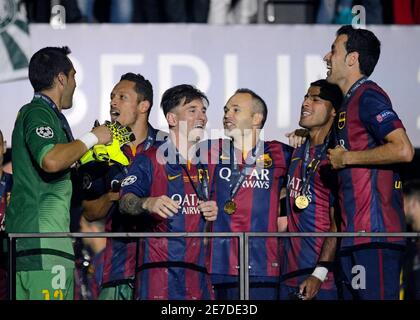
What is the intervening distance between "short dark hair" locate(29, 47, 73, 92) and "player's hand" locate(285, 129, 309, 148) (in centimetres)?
160

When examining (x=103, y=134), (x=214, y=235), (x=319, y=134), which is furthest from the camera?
(x=319, y=134)

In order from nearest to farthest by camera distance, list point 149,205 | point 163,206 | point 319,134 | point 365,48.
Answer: point 163,206, point 149,205, point 365,48, point 319,134

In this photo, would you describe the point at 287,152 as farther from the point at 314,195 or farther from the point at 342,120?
the point at 342,120

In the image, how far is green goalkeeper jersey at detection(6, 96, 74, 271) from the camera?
7.51 metres

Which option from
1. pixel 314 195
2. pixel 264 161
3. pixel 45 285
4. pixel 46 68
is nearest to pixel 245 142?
pixel 264 161

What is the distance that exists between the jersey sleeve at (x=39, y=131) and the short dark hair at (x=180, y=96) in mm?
998

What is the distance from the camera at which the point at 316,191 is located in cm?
771

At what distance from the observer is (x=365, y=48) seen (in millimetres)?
7812

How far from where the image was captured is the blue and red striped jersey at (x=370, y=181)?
24.1 ft

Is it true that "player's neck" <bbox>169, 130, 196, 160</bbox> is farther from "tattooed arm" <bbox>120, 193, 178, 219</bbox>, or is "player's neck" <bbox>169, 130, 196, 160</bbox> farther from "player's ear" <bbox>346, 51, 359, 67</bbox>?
"player's ear" <bbox>346, 51, 359, 67</bbox>

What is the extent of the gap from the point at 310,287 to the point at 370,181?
0.85 meters

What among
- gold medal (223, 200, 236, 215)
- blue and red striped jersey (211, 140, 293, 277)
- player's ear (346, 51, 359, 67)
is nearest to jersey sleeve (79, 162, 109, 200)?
blue and red striped jersey (211, 140, 293, 277)

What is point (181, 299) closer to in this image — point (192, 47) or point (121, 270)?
point (121, 270)

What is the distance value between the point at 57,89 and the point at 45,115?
0.33 metres
